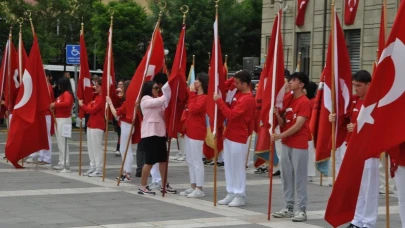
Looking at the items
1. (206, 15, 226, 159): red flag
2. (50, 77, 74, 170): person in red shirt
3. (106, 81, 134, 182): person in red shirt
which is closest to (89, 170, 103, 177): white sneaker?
(106, 81, 134, 182): person in red shirt

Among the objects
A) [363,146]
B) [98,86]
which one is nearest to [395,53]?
[363,146]

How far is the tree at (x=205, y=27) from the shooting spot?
4747 cm

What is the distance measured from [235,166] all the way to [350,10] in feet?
83.2

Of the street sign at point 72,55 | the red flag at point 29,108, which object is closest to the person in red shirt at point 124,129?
the red flag at point 29,108

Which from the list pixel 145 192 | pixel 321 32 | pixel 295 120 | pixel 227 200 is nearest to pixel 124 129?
pixel 145 192

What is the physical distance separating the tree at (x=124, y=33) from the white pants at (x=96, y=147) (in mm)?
26405

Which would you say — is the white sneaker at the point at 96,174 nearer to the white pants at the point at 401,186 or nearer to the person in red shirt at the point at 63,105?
the person in red shirt at the point at 63,105

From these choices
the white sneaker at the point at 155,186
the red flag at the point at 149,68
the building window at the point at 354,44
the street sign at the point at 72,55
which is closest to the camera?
the white sneaker at the point at 155,186

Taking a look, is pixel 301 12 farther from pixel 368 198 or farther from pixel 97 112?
pixel 368 198

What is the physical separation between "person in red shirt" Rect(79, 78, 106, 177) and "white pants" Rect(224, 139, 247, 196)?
160 inches

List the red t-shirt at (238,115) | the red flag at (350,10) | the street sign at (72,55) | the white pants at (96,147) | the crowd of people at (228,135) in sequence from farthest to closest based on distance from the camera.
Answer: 1. the red flag at (350,10)
2. the street sign at (72,55)
3. the white pants at (96,147)
4. the red t-shirt at (238,115)
5. the crowd of people at (228,135)

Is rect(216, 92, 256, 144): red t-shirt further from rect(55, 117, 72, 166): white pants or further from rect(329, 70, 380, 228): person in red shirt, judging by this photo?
rect(55, 117, 72, 166): white pants

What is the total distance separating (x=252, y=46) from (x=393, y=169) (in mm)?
45874

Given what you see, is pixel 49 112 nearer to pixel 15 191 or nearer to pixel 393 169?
pixel 15 191
